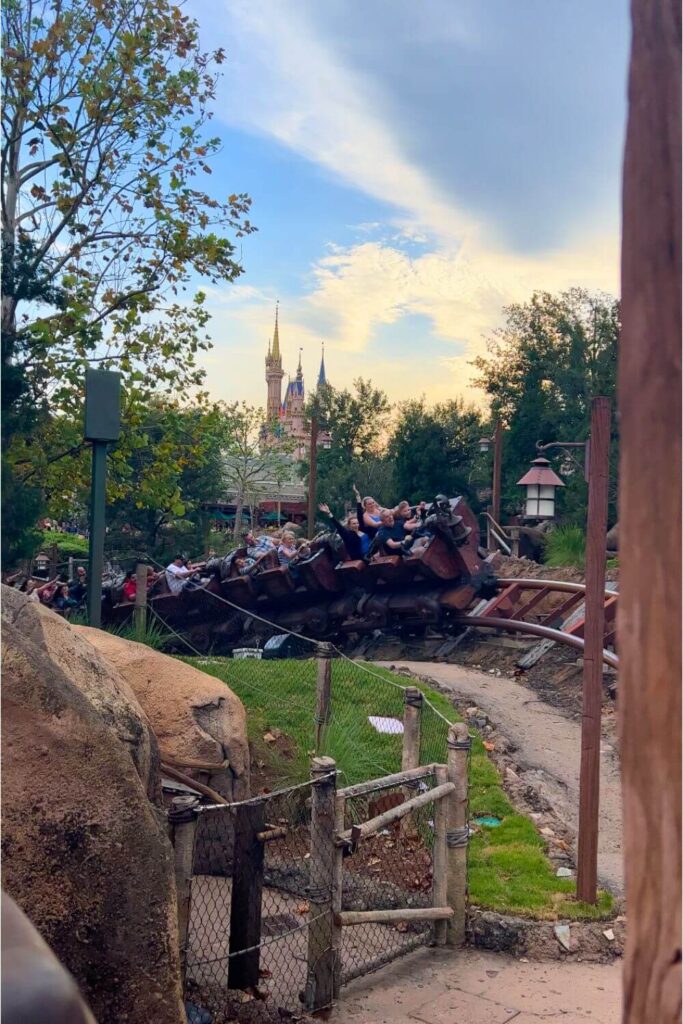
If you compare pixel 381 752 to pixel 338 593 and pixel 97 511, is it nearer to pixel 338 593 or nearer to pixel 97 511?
pixel 97 511

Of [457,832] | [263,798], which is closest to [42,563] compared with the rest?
[457,832]

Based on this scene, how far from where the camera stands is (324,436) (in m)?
31.3

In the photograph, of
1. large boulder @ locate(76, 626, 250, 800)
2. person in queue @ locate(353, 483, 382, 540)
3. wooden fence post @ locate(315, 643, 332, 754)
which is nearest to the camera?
large boulder @ locate(76, 626, 250, 800)

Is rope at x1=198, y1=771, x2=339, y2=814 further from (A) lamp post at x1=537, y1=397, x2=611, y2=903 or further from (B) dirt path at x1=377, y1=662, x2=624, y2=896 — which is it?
(B) dirt path at x1=377, y1=662, x2=624, y2=896

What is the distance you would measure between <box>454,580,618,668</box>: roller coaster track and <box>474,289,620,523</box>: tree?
23.7ft

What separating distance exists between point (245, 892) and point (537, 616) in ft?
30.0

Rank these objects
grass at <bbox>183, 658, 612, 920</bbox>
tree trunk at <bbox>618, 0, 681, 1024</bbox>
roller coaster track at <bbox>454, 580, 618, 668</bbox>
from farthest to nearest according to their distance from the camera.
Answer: roller coaster track at <bbox>454, 580, 618, 668</bbox> → grass at <bbox>183, 658, 612, 920</bbox> → tree trunk at <bbox>618, 0, 681, 1024</bbox>

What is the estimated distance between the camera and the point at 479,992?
440 centimetres

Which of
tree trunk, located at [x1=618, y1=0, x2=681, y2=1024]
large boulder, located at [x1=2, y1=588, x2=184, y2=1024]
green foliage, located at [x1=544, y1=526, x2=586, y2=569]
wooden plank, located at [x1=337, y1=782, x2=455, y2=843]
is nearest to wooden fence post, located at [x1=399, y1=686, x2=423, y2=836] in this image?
wooden plank, located at [x1=337, y1=782, x2=455, y2=843]

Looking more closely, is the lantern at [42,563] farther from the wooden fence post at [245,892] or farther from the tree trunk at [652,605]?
the tree trunk at [652,605]

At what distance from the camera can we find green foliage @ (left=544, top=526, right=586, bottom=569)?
16.7 metres

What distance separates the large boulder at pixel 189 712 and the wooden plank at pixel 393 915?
130 cm

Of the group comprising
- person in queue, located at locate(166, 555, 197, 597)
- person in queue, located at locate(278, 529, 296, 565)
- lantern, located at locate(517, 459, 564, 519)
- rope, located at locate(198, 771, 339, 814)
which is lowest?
rope, located at locate(198, 771, 339, 814)

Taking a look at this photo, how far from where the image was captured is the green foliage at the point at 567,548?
1674cm
